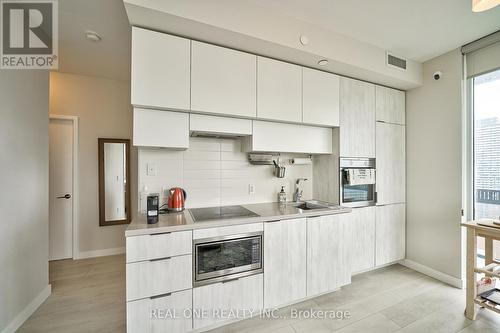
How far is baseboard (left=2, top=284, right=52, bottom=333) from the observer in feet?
5.44

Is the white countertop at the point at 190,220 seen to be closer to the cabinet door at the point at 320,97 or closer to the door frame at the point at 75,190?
the cabinet door at the point at 320,97

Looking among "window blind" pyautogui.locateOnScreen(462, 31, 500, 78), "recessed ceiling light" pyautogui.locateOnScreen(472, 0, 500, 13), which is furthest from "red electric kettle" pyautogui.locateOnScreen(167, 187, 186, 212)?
"window blind" pyautogui.locateOnScreen(462, 31, 500, 78)

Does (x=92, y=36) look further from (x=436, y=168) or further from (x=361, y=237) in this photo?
(x=436, y=168)

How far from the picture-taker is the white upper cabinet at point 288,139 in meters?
2.16

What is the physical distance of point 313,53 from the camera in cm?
204

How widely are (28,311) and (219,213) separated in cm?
195

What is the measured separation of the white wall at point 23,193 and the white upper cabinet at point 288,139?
6.88 feet

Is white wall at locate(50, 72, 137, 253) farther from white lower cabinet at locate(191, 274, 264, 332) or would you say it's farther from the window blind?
the window blind

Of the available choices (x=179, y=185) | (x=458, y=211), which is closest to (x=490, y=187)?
(x=458, y=211)

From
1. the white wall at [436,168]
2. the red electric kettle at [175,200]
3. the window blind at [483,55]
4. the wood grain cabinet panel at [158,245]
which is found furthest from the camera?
the white wall at [436,168]

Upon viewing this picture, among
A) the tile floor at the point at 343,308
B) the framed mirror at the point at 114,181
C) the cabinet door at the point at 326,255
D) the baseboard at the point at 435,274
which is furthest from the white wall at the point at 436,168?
the framed mirror at the point at 114,181

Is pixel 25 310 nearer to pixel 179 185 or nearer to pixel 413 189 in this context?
pixel 179 185

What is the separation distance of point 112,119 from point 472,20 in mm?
4669

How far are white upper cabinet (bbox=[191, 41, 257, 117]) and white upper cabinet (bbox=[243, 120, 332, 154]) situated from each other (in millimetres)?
256
